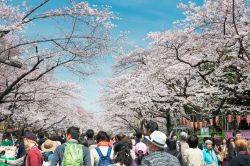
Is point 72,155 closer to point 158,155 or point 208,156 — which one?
point 158,155

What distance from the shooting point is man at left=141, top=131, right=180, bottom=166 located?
3816 millimetres

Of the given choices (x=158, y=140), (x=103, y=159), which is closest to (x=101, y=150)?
(x=103, y=159)

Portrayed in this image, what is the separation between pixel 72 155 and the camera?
5250mm

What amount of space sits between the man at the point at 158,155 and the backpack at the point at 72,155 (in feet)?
5.15

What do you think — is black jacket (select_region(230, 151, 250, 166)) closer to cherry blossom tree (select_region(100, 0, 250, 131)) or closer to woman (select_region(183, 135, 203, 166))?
woman (select_region(183, 135, 203, 166))

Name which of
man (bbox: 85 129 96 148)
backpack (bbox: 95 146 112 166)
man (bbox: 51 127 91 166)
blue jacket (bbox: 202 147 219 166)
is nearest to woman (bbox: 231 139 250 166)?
blue jacket (bbox: 202 147 219 166)

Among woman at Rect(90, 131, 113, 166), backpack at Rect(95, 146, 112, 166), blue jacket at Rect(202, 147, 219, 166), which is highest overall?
woman at Rect(90, 131, 113, 166)

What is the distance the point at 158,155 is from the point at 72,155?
1.75 metres

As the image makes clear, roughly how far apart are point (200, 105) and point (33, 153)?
56.9 feet

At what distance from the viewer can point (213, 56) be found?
57.4ft

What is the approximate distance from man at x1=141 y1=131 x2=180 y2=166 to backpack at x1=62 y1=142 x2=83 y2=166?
1.57 metres

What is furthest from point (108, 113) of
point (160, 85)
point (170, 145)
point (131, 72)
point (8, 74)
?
point (170, 145)

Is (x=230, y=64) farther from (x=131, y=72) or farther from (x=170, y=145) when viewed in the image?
(x=131, y=72)

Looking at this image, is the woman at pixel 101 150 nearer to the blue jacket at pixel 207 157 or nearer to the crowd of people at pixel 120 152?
the crowd of people at pixel 120 152
